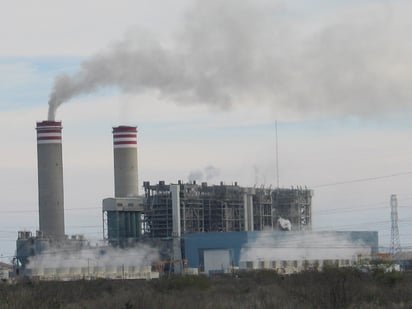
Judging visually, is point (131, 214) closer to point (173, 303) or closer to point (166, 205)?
point (166, 205)

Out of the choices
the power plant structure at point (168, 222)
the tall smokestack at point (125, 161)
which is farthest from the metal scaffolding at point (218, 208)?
the tall smokestack at point (125, 161)

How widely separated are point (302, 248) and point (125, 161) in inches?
674

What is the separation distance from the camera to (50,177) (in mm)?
86250

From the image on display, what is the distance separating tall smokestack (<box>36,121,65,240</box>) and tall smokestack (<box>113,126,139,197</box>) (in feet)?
17.3

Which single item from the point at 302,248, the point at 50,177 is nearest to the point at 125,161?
the point at 50,177

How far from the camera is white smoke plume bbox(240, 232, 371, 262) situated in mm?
84438

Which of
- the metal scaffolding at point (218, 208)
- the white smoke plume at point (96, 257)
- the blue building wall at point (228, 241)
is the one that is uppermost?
the metal scaffolding at point (218, 208)

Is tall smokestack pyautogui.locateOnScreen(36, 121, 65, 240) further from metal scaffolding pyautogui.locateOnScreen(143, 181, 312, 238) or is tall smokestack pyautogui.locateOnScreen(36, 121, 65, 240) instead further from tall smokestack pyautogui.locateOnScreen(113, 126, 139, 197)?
metal scaffolding pyautogui.locateOnScreen(143, 181, 312, 238)

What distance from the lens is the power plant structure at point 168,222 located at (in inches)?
3300

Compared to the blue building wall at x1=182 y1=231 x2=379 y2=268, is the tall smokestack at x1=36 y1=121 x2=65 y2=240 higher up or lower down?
higher up

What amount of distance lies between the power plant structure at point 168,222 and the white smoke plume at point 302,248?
0.33ft

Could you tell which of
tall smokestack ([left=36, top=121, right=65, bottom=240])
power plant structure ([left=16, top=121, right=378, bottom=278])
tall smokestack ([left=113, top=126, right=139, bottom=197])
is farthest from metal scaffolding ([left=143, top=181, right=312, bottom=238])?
tall smokestack ([left=36, top=121, right=65, bottom=240])

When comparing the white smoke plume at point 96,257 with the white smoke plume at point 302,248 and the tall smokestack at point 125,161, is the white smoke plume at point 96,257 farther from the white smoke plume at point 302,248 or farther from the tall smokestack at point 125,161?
the white smoke plume at point 302,248

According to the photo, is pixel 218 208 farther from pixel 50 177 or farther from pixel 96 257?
pixel 50 177
